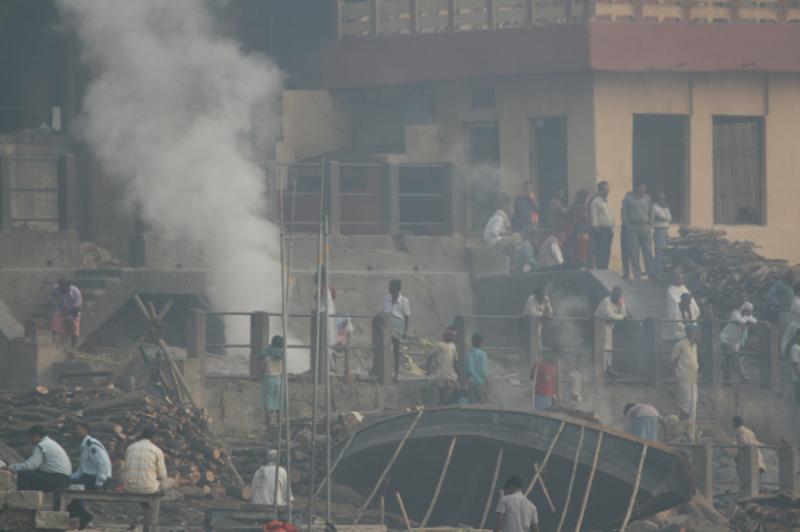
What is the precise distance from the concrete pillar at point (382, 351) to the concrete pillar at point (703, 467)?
197 inches

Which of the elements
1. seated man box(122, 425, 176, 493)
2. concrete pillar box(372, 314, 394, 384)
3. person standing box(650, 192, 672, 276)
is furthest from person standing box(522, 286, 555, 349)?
seated man box(122, 425, 176, 493)

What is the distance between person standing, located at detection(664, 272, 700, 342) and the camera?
37.7m

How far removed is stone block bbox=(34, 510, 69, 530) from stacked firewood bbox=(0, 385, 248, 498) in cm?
635

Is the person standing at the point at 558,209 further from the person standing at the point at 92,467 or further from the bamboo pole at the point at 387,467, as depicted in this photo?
the person standing at the point at 92,467

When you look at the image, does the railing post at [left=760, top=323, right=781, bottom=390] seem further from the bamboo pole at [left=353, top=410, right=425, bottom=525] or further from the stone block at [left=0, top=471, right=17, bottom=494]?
the stone block at [left=0, top=471, right=17, bottom=494]

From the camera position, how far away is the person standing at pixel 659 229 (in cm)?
3997

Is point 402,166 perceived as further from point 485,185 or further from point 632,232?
point 632,232

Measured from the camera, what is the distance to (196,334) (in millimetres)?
35375

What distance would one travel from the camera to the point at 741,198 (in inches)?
1725

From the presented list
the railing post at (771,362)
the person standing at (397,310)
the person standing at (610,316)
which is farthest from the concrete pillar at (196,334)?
the railing post at (771,362)

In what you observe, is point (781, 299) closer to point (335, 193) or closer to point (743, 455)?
point (743, 455)

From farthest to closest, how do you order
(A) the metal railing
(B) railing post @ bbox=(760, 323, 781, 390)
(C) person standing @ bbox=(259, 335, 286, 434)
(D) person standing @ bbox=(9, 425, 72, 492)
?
(A) the metal railing
(B) railing post @ bbox=(760, 323, 781, 390)
(C) person standing @ bbox=(259, 335, 286, 434)
(D) person standing @ bbox=(9, 425, 72, 492)

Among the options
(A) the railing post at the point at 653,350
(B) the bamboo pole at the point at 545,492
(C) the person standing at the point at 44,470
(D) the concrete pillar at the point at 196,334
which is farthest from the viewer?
(A) the railing post at the point at 653,350

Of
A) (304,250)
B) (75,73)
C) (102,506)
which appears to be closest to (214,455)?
(102,506)
